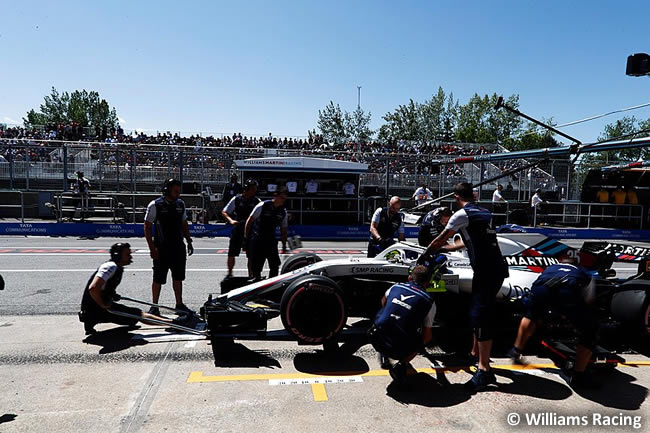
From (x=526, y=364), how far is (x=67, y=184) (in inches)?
708

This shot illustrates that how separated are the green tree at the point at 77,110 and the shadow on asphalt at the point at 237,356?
75.4m

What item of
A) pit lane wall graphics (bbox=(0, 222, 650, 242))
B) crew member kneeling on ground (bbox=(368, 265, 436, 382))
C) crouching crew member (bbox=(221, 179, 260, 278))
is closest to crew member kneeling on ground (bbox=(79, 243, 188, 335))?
crouching crew member (bbox=(221, 179, 260, 278))

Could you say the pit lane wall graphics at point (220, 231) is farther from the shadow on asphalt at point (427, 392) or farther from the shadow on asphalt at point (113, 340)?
the shadow on asphalt at point (427, 392)

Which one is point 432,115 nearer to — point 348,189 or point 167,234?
point 348,189

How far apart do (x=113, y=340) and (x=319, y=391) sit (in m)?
2.52

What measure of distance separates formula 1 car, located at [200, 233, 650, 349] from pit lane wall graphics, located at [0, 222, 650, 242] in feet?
30.8

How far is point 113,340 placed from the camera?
4.90 meters

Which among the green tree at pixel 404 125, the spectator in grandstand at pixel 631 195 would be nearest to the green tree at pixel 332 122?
the green tree at pixel 404 125

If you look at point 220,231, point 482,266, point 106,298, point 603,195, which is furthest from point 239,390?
point 603,195

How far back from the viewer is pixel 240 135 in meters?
29.7

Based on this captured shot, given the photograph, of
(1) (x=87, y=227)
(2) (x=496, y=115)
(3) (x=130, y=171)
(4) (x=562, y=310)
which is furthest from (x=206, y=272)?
(2) (x=496, y=115)

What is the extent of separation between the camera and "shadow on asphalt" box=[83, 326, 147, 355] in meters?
4.67

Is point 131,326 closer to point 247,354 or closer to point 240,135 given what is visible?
point 247,354

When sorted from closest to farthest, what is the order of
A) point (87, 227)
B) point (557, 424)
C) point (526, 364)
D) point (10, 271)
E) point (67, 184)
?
point (557, 424), point (526, 364), point (10, 271), point (87, 227), point (67, 184)
